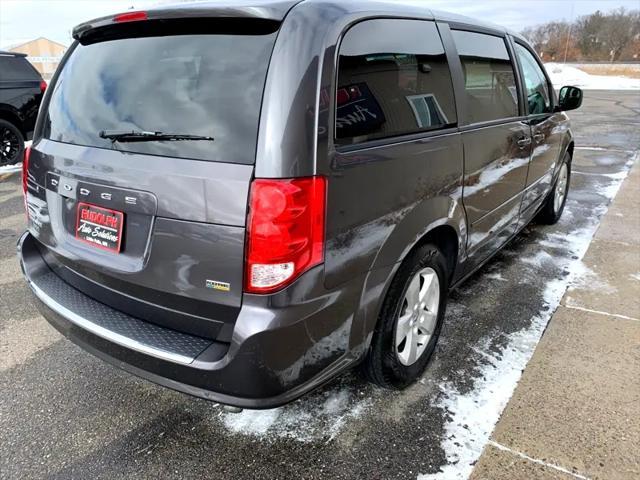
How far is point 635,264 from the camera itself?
13.7 ft

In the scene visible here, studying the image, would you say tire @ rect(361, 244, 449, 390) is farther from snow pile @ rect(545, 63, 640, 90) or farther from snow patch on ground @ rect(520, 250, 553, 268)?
snow pile @ rect(545, 63, 640, 90)

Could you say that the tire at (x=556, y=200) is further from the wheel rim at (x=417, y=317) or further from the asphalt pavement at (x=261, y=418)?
the wheel rim at (x=417, y=317)

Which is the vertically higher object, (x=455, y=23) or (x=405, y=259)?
(x=455, y=23)

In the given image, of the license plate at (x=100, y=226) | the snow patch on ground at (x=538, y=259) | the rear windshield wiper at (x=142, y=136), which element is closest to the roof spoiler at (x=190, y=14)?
the rear windshield wiper at (x=142, y=136)

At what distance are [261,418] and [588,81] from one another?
3427 centimetres

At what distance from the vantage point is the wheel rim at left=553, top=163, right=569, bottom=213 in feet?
16.3

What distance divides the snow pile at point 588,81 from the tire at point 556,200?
1892 centimetres

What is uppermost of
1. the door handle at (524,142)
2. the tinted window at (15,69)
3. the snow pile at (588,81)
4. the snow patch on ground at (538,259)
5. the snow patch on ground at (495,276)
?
the snow pile at (588,81)

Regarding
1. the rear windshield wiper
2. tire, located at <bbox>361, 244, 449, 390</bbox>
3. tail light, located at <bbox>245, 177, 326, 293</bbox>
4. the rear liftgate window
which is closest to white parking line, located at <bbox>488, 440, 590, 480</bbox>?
tire, located at <bbox>361, 244, 449, 390</bbox>

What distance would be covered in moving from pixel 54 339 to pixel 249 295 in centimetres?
202

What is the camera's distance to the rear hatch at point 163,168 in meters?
1.72

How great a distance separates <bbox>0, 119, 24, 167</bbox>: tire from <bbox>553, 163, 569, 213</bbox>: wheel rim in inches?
317

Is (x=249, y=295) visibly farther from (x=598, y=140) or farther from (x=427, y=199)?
(x=598, y=140)

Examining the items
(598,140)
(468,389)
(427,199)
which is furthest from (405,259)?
(598,140)
